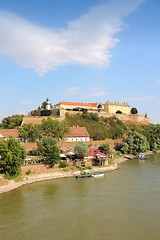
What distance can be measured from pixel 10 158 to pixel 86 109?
2768 centimetres

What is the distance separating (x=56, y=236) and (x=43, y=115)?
1314 inches

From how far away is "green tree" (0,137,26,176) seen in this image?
69.1 ft

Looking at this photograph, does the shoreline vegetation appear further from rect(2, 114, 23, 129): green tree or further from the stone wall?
the stone wall

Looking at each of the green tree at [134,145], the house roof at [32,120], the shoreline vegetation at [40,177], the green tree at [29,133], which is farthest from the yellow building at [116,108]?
the shoreline vegetation at [40,177]

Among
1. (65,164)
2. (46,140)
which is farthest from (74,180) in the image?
(46,140)

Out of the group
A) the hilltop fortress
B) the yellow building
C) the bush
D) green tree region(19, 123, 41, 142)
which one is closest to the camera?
the bush

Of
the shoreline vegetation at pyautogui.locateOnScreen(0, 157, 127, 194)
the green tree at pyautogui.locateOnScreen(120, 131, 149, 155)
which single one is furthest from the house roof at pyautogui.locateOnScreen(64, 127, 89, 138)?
the shoreline vegetation at pyautogui.locateOnScreen(0, 157, 127, 194)

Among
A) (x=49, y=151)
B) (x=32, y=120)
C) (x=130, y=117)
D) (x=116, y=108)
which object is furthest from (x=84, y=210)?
(x=116, y=108)

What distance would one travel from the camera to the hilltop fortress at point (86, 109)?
4334 centimetres

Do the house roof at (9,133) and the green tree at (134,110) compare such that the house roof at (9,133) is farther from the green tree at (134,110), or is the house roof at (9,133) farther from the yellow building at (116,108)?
the green tree at (134,110)

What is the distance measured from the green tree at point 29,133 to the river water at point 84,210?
1181 cm

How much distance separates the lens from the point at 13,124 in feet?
132

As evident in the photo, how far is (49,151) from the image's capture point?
24984mm

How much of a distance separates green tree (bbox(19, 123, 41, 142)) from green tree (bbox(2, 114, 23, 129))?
6.72 metres
